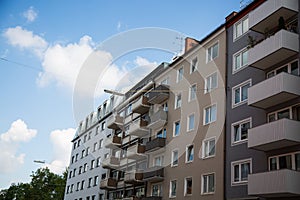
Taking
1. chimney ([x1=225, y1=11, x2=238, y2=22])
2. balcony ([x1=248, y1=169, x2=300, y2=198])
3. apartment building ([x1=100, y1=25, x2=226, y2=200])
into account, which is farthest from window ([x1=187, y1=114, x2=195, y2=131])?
balcony ([x1=248, y1=169, x2=300, y2=198])

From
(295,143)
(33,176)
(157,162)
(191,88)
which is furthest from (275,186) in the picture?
(33,176)

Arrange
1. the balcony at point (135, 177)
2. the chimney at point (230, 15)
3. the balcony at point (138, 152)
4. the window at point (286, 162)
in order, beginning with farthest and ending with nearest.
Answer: the balcony at point (138, 152) < the balcony at point (135, 177) < the chimney at point (230, 15) < the window at point (286, 162)

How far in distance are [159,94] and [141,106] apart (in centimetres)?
374

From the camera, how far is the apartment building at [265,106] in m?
17.3

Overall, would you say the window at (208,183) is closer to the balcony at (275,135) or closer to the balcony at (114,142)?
the balcony at (275,135)

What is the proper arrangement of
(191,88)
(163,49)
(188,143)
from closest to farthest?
(163,49)
(188,143)
(191,88)

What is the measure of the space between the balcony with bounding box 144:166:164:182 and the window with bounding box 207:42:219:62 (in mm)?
9799

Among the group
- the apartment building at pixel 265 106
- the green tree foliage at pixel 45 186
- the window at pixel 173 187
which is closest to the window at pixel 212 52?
the apartment building at pixel 265 106

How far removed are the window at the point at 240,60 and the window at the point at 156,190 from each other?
12.1 m

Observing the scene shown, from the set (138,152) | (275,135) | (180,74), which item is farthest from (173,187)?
(275,135)

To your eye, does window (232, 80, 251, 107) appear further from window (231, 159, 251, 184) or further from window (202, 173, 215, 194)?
window (202, 173, 215, 194)

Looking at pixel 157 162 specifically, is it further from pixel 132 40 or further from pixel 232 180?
pixel 132 40

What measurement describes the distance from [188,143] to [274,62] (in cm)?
976

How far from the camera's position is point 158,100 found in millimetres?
33719
